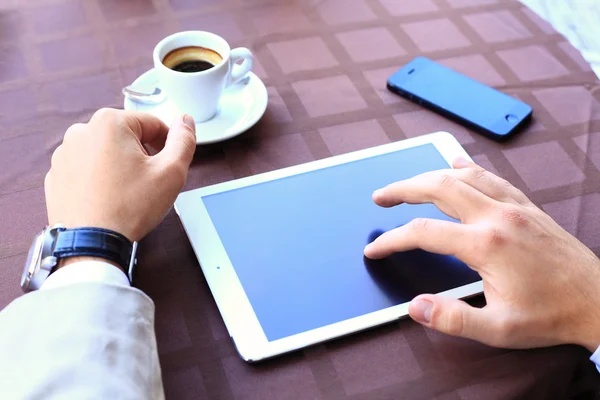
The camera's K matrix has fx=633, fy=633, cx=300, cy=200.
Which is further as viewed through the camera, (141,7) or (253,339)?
(141,7)

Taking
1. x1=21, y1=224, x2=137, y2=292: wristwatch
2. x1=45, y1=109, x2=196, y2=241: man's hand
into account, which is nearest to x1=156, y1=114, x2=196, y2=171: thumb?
x1=45, y1=109, x2=196, y2=241: man's hand

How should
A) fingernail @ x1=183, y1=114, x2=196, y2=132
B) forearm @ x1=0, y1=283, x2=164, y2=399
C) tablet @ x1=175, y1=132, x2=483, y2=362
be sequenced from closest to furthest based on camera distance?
1. forearm @ x1=0, y1=283, x2=164, y2=399
2. tablet @ x1=175, y1=132, x2=483, y2=362
3. fingernail @ x1=183, y1=114, x2=196, y2=132

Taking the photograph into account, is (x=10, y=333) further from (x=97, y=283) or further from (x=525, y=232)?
(x=525, y=232)

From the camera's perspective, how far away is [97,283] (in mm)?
530

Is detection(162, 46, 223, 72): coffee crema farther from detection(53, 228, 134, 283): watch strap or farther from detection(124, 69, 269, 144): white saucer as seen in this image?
detection(53, 228, 134, 283): watch strap

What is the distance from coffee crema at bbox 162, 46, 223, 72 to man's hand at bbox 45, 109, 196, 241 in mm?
107

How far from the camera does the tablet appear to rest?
0.57 metres

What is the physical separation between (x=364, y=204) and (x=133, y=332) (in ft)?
0.92

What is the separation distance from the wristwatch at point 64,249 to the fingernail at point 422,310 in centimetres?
26

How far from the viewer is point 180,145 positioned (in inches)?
25.9

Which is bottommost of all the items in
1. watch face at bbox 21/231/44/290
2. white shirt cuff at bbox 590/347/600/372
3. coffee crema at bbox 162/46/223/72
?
watch face at bbox 21/231/44/290

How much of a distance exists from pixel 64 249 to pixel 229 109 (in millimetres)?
305

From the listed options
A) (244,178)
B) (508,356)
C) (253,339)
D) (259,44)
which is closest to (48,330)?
(253,339)

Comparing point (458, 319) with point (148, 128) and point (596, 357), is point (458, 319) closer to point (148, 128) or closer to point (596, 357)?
point (596, 357)
